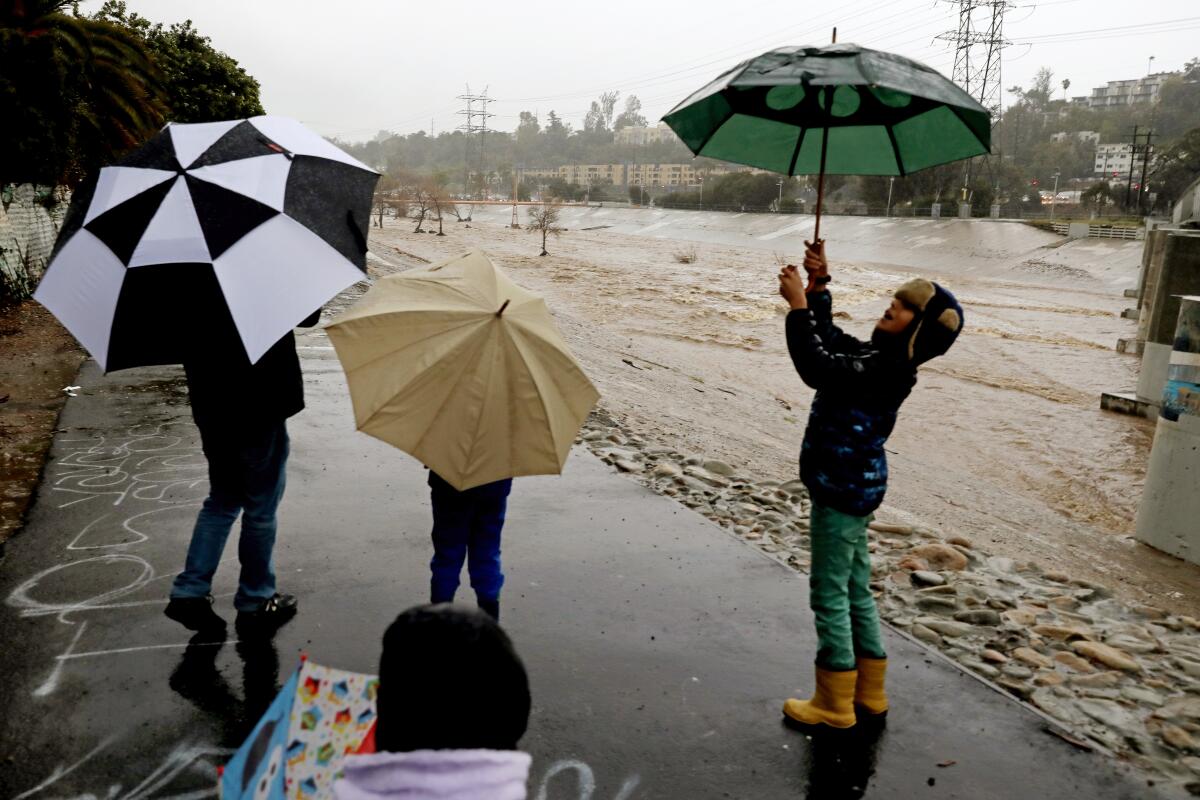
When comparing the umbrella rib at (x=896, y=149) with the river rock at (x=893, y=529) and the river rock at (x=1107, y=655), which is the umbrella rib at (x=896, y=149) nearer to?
the river rock at (x=1107, y=655)

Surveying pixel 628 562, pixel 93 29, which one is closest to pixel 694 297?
pixel 93 29

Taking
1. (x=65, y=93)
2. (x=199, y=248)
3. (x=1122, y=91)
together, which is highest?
(x=1122, y=91)

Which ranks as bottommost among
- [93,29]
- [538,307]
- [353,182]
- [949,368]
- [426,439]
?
[949,368]

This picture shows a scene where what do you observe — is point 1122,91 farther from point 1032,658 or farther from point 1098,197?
point 1032,658

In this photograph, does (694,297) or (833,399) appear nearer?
(833,399)

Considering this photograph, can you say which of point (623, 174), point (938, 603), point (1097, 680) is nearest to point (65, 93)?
point (938, 603)

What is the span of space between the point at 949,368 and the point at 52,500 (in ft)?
55.3

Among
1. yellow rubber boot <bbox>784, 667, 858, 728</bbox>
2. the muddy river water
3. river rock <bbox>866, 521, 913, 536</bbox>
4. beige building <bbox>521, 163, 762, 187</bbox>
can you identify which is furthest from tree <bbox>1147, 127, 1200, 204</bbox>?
beige building <bbox>521, 163, 762, 187</bbox>

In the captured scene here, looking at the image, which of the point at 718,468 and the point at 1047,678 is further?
the point at 718,468

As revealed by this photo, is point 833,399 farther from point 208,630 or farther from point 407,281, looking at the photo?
point 208,630

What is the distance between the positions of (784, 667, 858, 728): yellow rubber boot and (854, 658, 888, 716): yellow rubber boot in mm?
53

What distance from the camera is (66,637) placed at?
382 centimetres

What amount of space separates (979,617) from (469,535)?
114 inches

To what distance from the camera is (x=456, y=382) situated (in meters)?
2.96
